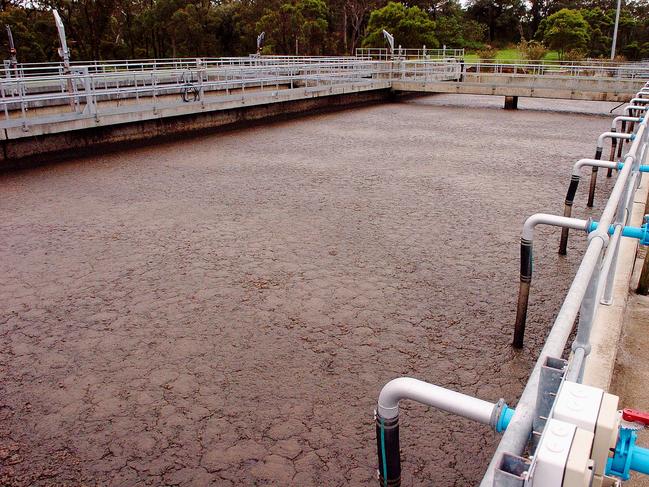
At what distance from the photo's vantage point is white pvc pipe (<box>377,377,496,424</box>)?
1771mm

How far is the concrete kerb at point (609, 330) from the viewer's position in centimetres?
399

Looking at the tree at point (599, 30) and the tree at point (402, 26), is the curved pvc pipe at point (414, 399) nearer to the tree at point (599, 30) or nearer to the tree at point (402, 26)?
the tree at point (402, 26)

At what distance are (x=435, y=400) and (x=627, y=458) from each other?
1.82 feet

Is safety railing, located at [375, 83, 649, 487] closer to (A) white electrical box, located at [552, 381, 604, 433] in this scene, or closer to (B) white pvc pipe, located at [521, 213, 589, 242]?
(A) white electrical box, located at [552, 381, 604, 433]

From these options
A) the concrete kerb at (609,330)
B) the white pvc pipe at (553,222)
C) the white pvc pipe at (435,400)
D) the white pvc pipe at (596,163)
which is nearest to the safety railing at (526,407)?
the white pvc pipe at (435,400)

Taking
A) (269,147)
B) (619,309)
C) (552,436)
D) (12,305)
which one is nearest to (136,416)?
(12,305)

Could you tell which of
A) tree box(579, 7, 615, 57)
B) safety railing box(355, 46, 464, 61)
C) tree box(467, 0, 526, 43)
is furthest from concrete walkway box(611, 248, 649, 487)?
tree box(467, 0, 526, 43)

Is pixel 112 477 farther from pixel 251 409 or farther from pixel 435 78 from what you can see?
pixel 435 78

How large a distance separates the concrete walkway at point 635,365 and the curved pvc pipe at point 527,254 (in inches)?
30.4

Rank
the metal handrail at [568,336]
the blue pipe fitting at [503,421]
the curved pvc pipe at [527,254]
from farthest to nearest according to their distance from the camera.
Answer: the curved pvc pipe at [527,254] → the blue pipe fitting at [503,421] → the metal handrail at [568,336]

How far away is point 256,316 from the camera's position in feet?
18.3

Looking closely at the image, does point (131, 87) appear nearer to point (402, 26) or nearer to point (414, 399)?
point (414, 399)

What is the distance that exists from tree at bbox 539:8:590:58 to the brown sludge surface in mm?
36340

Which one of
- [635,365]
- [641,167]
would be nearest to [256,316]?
[635,365]
